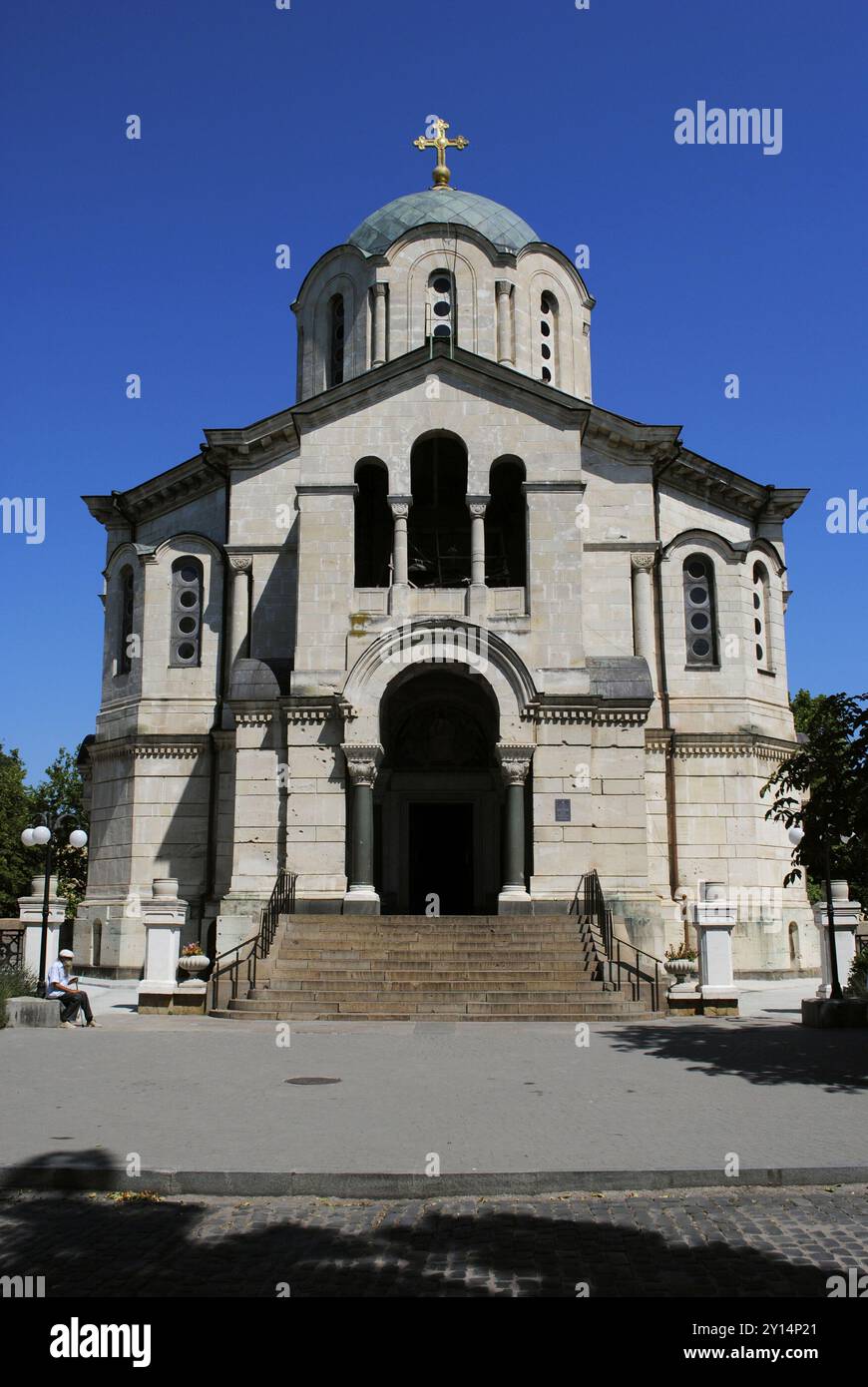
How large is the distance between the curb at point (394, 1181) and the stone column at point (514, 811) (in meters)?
15.7

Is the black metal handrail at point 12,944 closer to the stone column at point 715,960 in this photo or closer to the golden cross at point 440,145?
the stone column at point 715,960

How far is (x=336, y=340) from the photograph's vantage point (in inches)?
1362

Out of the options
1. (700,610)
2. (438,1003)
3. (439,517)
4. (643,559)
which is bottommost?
(438,1003)

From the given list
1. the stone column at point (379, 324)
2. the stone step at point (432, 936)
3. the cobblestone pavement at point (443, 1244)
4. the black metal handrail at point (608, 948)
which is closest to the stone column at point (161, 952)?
the stone step at point (432, 936)

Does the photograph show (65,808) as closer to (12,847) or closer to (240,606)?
(12,847)

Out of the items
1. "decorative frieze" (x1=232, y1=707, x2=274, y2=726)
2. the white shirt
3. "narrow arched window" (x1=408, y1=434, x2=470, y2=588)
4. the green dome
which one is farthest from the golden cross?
the white shirt

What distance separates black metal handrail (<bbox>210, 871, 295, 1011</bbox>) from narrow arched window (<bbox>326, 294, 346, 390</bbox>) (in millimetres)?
15919

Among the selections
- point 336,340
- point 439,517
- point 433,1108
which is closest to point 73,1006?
point 433,1108

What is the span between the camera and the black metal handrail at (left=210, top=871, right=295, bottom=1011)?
68.3 ft

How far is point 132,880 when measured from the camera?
29.6 m

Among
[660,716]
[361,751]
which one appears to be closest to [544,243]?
[660,716]

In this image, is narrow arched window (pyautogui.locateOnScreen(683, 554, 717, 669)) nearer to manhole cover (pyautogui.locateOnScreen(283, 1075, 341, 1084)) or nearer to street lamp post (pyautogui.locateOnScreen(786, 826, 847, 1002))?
street lamp post (pyautogui.locateOnScreen(786, 826, 847, 1002))

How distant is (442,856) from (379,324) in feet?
48.8
